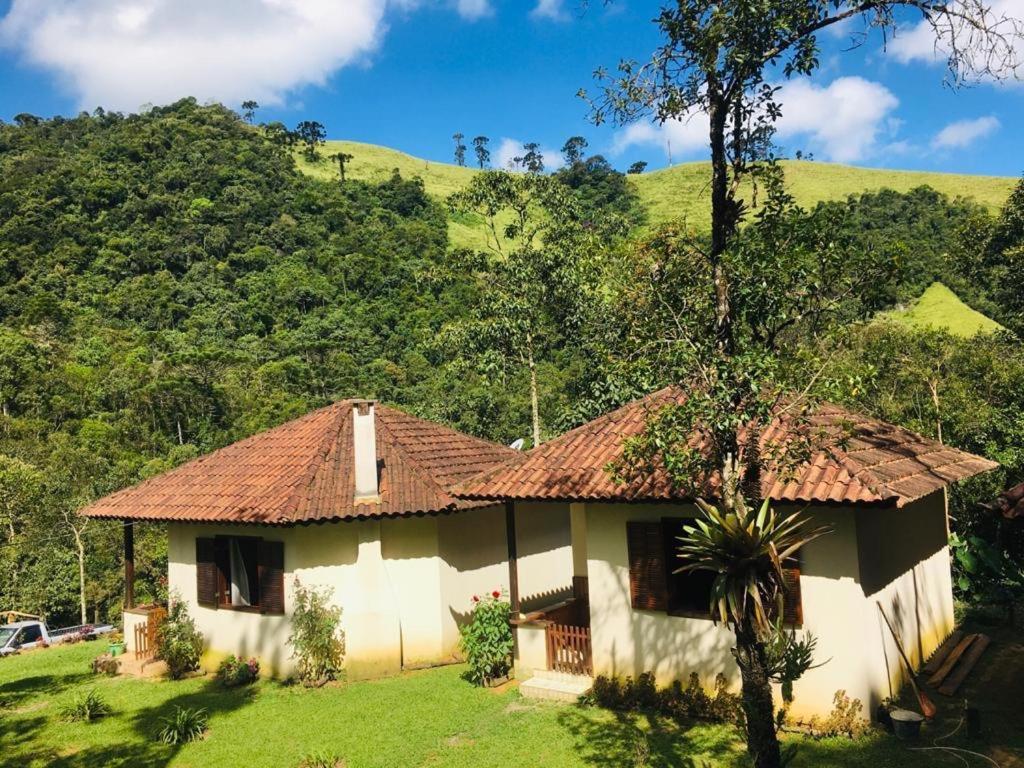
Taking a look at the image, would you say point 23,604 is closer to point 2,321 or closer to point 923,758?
point 923,758

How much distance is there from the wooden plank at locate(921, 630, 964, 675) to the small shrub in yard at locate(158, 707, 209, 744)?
10.6 metres

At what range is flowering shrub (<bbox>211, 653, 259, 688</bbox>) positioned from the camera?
1278 centimetres

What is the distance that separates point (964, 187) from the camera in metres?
88.9

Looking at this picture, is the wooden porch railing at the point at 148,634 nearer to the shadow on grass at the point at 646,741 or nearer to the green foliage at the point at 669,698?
the shadow on grass at the point at 646,741

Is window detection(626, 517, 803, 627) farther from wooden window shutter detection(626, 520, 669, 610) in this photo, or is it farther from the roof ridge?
the roof ridge

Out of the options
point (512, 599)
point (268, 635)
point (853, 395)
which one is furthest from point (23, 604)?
point (853, 395)

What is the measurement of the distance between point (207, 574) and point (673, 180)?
368 ft

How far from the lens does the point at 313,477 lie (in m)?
13.4

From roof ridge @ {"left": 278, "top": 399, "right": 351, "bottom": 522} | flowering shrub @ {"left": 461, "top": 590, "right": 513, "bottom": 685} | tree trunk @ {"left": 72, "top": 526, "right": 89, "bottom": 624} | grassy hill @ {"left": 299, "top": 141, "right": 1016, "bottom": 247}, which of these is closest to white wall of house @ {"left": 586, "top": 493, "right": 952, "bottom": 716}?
flowering shrub @ {"left": 461, "top": 590, "right": 513, "bottom": 685}

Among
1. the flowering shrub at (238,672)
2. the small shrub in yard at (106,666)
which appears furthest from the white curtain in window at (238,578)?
the small shrub in yard at (106,666)

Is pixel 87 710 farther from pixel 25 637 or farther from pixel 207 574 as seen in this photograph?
pixel 25 637

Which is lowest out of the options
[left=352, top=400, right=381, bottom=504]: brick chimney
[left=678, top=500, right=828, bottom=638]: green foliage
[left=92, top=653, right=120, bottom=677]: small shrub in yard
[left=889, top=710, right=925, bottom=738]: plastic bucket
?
[left=92, top=653, right=120, bottom=677]: small shrub in yard

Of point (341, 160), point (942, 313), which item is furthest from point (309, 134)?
point (942, 313)

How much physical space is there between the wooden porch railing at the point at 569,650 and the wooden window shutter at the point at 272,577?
5.03 metres
